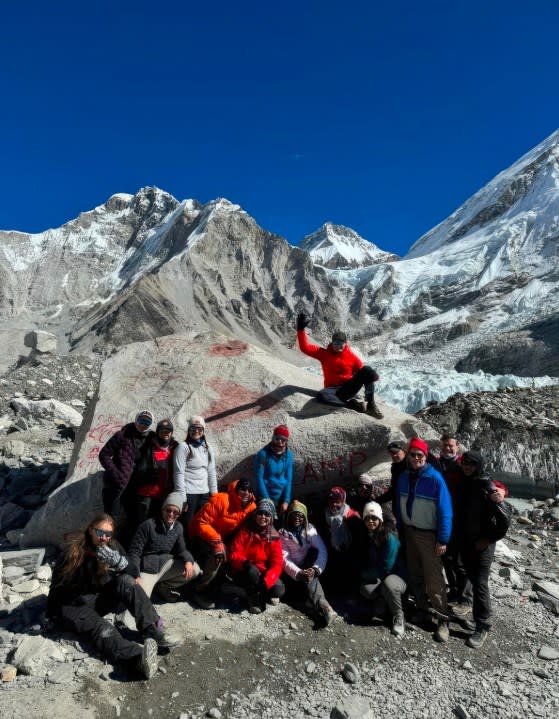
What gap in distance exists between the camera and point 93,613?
4.78 meters

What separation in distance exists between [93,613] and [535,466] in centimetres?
1565

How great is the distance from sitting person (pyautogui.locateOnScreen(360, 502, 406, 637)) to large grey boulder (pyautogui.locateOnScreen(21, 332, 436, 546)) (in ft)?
4.94

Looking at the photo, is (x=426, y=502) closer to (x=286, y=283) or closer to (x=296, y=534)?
(x=296, y=534)

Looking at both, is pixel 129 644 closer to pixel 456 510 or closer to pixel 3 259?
pixel 456 510

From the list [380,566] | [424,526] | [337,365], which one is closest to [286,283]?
[337,365]

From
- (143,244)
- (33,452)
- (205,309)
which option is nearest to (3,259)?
(143,244)

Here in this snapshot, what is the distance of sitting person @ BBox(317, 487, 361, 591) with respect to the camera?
237 inches

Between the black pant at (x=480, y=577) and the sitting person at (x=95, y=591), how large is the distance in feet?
10.8

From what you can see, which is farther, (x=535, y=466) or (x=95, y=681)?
(x=535, y=466)

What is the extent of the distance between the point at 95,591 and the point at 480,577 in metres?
4.00

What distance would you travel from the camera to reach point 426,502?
18.0ft

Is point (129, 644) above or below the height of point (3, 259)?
below

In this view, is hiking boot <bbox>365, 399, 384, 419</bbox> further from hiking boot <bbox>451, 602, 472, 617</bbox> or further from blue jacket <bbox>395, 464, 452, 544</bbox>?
hiking boot <bbox>451, 602, 472, 617</bbox>

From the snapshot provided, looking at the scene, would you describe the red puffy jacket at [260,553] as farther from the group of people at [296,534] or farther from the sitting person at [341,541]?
the sitting person at [341,541]
